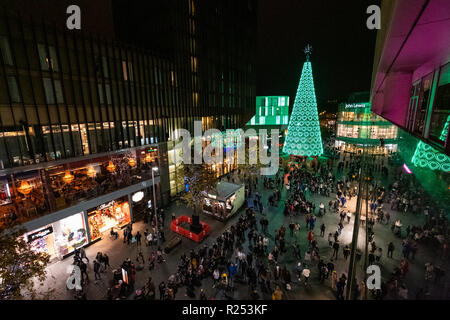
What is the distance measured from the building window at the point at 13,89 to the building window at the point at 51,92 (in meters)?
1.40

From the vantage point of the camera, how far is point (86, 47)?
15555 millimetres

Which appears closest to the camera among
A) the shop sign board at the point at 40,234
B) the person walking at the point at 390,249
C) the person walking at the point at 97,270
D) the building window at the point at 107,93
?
the person walking at the point at 97,270

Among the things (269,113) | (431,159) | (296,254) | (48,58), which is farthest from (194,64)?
(269,113)

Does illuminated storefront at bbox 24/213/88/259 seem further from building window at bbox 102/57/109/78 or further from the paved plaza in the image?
building window at bbox 102/57/109/78

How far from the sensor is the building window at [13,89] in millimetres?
12406

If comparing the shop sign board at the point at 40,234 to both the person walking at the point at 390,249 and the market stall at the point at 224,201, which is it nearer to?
the market stall at the point at 224,201

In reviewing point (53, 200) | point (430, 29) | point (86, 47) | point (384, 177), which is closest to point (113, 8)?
point (86, 47)

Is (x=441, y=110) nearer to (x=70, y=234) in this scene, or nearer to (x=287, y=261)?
(x=287, y=261)

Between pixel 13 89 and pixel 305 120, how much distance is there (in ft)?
88.9

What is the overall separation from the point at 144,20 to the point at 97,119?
44.4ft

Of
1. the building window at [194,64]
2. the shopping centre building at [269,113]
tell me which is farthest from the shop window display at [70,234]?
the shopping centre building at [269,113]
